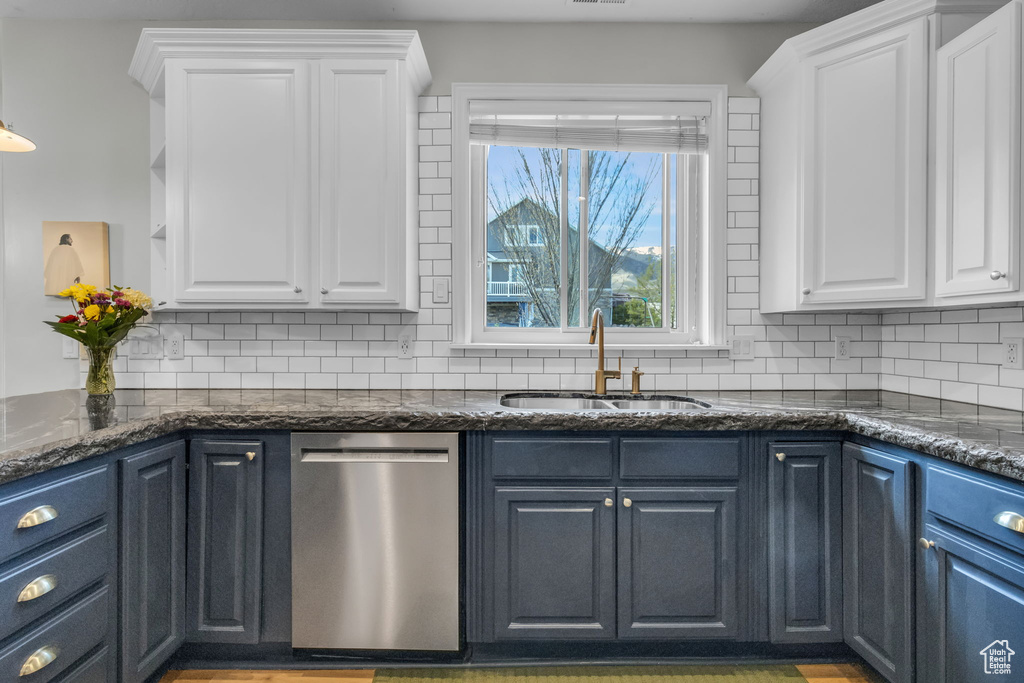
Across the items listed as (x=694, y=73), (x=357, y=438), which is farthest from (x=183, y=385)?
(x=694, y=73)

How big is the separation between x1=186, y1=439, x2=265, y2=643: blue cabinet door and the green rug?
528 mm

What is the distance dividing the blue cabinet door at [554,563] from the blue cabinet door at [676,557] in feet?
0.20

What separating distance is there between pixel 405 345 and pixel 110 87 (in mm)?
1799

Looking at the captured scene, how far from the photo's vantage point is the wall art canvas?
260cm

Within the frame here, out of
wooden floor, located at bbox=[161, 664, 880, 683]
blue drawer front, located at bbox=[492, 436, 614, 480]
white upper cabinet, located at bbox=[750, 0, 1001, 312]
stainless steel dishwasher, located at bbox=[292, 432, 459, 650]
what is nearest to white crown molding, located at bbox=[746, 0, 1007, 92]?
white upper cabinet, located at bbox=[750, 0, 1001, 312]

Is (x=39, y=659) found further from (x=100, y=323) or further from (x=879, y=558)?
(x=879, y=558)

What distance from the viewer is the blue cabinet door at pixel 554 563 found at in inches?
76.6

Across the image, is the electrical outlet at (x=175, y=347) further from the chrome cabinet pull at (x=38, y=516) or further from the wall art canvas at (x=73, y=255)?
the chrome cabinet pull at (x=38, y=516)

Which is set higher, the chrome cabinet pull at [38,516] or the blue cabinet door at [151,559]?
the chrome cabinet pull at [38,516]

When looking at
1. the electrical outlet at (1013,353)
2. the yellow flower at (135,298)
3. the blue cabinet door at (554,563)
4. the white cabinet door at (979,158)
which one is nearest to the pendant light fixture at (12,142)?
the yellow flower at (135,298)

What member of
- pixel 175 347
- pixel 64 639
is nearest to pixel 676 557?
pixel 64 639

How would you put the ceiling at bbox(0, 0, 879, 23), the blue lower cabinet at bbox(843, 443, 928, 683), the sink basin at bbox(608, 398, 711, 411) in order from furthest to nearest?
the ceiling at bbox(0, 0, 879, 23) < the sink basin at bbox(608, 398, 711, 411) < the blue lower cabinet at bbox(843, 443, 928, 683)

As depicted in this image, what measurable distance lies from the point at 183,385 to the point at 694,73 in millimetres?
2763

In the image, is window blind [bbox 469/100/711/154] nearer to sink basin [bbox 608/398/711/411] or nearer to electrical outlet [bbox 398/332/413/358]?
electrical outlet [bbox 398/332/413/358]
